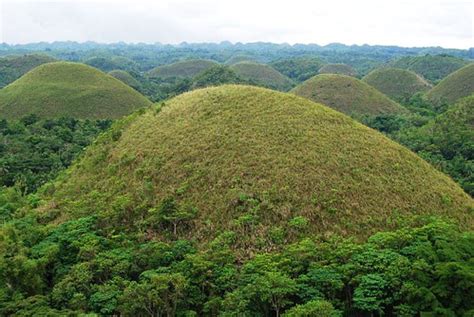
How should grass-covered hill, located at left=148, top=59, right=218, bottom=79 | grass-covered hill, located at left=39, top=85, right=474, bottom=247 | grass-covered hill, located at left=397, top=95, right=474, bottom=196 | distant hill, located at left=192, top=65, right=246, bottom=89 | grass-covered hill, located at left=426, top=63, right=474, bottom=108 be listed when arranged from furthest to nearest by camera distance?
grass-covered hill, located at left=148, top=59, right=218, bottom=79, distant hill, located at left=192, top=65, right=246, bottom=89, grass-covered hill, located at left=426, top=63, right=474, bottom=108, grass-covered hill, located at left=397, top=95, right=474, bottom=196, grass-covered hill, located at left=39, top=85, right=474, bottom=247

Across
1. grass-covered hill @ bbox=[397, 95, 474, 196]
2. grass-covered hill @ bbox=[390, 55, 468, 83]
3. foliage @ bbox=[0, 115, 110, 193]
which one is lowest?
foliage @ bbox=[0, 115, 110, 193]

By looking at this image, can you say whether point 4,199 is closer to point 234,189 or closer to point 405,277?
point 234,189

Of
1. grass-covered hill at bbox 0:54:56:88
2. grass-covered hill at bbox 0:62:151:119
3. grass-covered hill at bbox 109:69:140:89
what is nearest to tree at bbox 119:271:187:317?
grass-covered hill at bbox 0:62:151:119

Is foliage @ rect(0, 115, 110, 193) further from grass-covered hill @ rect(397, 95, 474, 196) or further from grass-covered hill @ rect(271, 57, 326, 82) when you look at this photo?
grass-covered hill @ rect(271, 57, 326, 82)

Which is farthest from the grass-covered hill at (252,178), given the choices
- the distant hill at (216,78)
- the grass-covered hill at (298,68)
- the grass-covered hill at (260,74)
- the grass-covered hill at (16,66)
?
the grass-covered hill at (298,68)

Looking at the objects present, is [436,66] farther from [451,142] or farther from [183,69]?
[451,142]

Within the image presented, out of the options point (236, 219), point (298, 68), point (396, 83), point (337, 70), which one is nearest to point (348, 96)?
point (396, 83)

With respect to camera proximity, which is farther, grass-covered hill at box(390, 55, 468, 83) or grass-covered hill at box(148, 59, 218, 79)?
grass-covered hill at box(148, 59, 218, 79)
